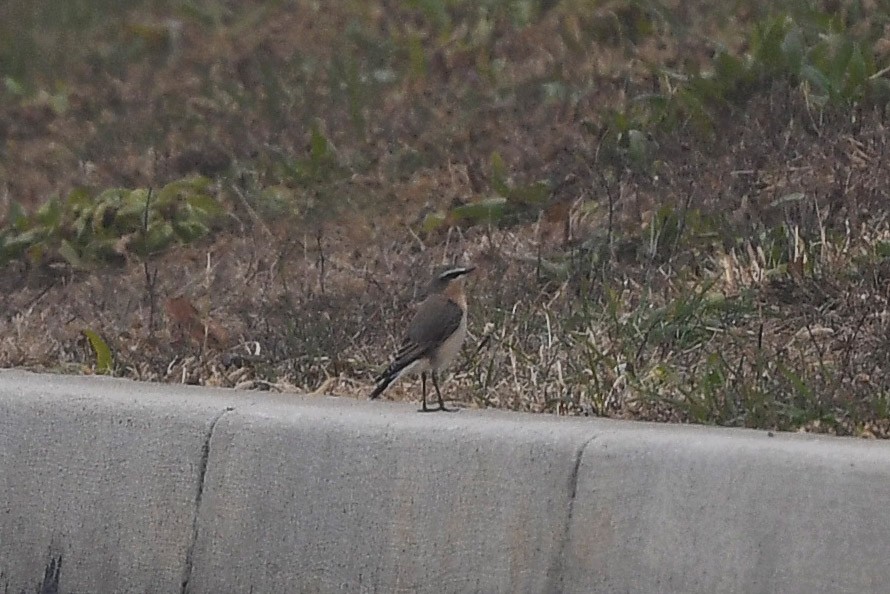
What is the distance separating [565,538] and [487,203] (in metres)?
4.57

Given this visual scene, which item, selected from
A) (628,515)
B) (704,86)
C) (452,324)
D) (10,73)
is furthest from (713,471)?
(10,73)

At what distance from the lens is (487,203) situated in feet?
30.3

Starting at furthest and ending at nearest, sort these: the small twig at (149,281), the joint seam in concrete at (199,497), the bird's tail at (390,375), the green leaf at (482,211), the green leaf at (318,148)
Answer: the green leaf at (318,148) → the green leaf at (482,211) → the small twig at (149,281) → the bird's tail at (390,375) → the joint seam in concrete at (199,497)

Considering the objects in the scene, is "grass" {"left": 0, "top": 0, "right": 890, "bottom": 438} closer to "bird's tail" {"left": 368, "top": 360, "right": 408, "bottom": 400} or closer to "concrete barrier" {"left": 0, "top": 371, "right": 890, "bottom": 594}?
"bird's tail" {"left": 368, "top": 360, "right": 408, "bottom": 400}

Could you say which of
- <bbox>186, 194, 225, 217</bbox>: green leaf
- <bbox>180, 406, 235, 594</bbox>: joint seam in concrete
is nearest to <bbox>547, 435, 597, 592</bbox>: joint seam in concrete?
<bbox>180, 406, 235, 594</bbox>: joint seam in concrete

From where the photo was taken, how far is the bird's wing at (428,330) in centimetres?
630

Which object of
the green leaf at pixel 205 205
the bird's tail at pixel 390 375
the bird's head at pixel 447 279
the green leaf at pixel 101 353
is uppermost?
the bird's head at pixel 447 279

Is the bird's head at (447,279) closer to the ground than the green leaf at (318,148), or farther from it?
farther from it

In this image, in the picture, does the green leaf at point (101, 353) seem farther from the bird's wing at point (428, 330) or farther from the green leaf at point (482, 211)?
the green leaf at point (482, 211)

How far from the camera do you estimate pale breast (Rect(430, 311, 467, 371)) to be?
20.7 feet

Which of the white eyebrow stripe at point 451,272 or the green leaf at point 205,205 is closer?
the white eyebrow stripe at point 451,272

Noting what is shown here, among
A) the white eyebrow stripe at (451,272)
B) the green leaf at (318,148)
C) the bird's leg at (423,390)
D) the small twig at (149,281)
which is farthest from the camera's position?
the green leaf at (318,148)

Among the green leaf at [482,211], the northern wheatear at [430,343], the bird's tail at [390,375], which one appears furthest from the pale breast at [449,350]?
the green leaf at [482,211]

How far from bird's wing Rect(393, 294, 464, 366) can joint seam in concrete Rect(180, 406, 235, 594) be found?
900 millimetres
